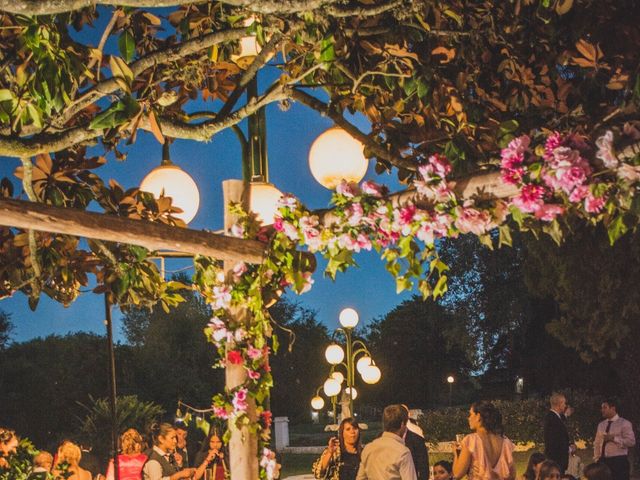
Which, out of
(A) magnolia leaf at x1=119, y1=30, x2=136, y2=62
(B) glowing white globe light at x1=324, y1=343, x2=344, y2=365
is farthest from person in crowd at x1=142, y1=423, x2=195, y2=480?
(B) glowing white globe light at x1=324, y1=343, x2=344, y2=365

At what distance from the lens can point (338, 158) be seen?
4.61 meters

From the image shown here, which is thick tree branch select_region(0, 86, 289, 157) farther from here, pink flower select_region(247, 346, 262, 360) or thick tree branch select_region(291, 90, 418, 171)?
pink flower select_region(247, 346, 262, 360)

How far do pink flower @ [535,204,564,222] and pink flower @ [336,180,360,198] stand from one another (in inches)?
39.6

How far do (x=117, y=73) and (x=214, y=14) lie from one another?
4.78ft

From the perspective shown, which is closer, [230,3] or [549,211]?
[230,3]

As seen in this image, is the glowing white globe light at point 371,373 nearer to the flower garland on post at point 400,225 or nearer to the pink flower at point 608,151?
the flower garland on post at point 400,225

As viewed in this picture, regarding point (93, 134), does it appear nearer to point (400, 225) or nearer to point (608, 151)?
point (400, 225)

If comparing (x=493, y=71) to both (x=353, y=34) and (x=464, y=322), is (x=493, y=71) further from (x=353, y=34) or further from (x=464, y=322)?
(x=464, y=322)

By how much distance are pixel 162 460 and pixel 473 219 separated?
4.63 metres

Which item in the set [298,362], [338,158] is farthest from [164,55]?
[298,362]

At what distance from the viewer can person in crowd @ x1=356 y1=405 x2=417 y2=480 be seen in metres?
5.57

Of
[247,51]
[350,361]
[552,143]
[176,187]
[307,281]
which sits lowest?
[350,361]

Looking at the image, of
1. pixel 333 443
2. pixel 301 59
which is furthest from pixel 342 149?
pixel 333 443

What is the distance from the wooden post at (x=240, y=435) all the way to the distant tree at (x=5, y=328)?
32.4 metres
